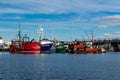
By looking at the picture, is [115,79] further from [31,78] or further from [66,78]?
[31,78]

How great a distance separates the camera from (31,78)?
71.1 metres

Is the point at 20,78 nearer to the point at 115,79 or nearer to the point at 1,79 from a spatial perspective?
the point at 1,79

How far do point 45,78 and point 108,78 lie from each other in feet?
42.2

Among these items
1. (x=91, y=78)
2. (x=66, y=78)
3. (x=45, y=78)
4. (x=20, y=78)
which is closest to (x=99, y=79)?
(x=91, y=78)

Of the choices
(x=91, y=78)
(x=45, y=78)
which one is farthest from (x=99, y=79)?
(x=45, y=78)

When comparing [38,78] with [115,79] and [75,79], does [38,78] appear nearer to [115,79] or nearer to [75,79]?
[75,79]

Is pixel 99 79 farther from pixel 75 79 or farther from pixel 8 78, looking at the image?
pixel 8 78

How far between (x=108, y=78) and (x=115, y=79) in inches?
72.2

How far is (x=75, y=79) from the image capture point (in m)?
70.2

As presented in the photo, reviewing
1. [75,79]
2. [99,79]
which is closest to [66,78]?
[75,79]

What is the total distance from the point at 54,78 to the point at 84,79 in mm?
6144

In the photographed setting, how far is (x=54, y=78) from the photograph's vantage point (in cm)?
7181

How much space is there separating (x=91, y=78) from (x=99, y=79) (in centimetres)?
205

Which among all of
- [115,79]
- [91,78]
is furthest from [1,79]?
[115,79]
